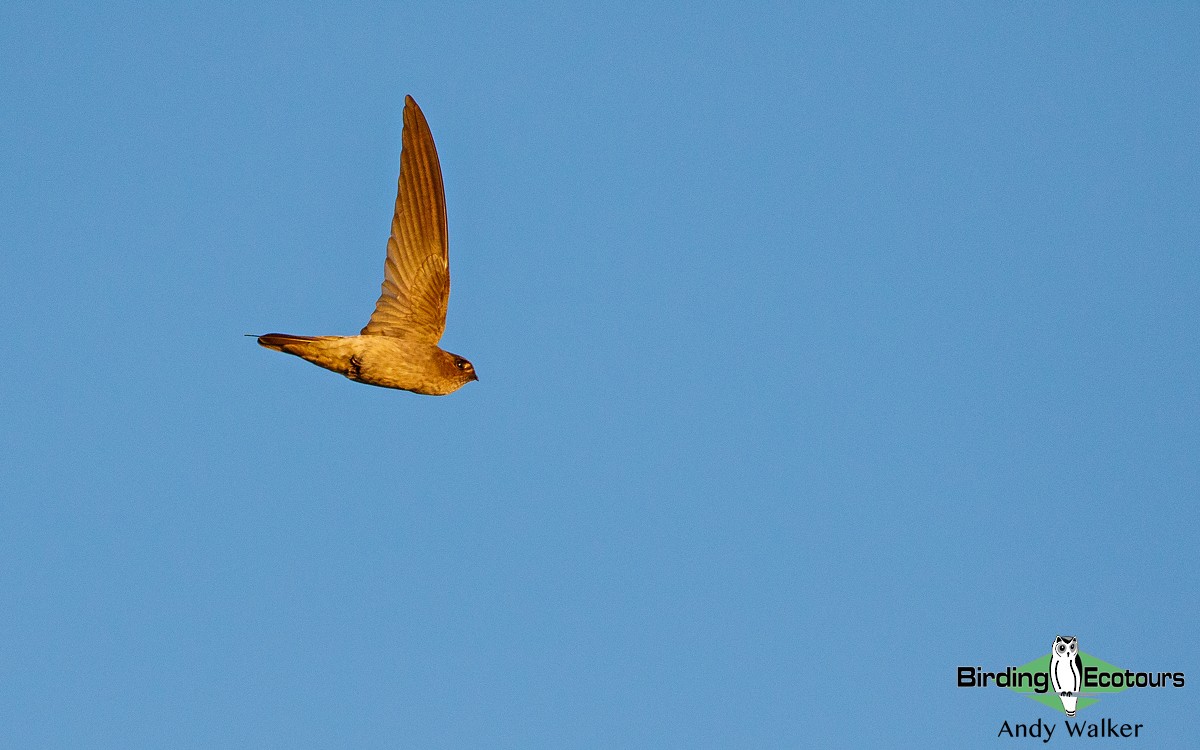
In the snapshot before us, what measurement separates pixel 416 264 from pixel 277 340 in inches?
67.3

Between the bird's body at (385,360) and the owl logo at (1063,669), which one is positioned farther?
the owl logo at (1063,669)

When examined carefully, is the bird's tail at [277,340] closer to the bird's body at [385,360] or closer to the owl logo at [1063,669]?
the bird's body at [385,360]

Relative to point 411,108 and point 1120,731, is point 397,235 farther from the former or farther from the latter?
point 1120,731

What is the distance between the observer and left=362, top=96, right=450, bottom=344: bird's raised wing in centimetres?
1397

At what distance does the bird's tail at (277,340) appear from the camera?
12.8 metres

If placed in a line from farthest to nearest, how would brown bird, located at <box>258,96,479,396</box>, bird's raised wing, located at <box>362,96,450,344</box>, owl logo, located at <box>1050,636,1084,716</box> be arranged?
1. owl logo, located at <box>1050,636,1084,716</box>
2. bird's raised wing, located at <box>362,96,450,344</box>
3. brown bird, located at <box>258,96,479,396</box>

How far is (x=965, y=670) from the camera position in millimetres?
20453

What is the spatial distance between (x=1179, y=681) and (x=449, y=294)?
11385mm

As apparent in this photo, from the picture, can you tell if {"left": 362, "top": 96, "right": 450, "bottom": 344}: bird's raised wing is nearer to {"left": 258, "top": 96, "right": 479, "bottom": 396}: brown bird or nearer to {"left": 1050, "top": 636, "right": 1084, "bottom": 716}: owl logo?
{"left": 258, "top": 96, "right": 479, "bottom": 396}: brown bird

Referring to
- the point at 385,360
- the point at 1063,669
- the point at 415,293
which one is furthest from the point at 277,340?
the point at 1063,669

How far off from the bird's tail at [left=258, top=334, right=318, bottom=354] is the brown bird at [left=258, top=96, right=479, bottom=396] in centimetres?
48

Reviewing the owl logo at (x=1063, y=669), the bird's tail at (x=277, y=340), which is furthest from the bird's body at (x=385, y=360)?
the owl logo at (x=1063, y=669)

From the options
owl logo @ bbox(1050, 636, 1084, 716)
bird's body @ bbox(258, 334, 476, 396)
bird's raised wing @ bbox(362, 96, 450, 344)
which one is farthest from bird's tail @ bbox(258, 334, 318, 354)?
owl logo @ bbox(1050, 636, 1084, 716)

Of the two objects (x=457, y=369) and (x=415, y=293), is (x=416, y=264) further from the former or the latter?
(x=457, y=369)
